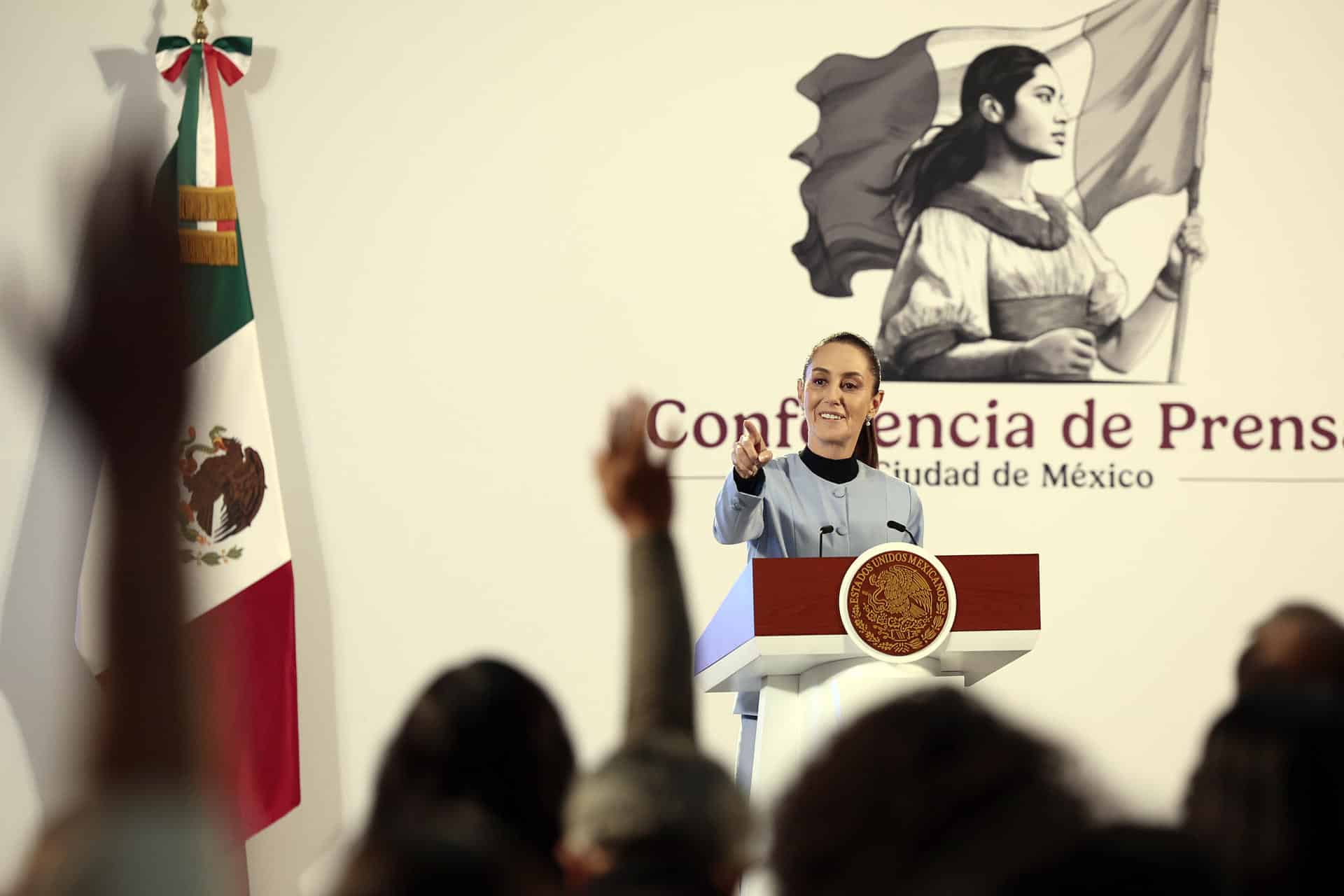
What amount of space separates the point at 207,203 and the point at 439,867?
16.0ft

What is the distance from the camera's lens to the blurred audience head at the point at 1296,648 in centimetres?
169

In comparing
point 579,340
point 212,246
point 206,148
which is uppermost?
point 206,148

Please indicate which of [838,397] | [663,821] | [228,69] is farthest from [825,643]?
[228,69]

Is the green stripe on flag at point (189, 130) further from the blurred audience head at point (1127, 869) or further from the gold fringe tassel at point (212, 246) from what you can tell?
the blurred audience head at point (1127, 869)

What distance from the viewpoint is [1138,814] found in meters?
0.71

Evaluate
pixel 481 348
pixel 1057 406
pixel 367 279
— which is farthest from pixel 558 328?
pixel 1057 406

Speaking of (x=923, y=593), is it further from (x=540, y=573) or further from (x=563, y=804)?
(x=540, y=573)

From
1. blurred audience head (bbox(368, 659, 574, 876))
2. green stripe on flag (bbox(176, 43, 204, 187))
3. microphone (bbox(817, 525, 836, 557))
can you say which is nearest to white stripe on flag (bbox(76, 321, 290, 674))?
green stripe on flag (bbox(176, 43, 204, 187))

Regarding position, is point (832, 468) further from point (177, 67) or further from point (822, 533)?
point (177, 67)

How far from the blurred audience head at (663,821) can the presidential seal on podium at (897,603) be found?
162 centimetres

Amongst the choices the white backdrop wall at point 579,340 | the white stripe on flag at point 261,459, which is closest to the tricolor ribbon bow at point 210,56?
the white backdrop wall at point 579,340

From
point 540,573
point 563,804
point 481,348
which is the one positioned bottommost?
point 540,573

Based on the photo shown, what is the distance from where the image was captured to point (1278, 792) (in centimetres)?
101

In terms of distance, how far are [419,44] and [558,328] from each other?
1.27m
